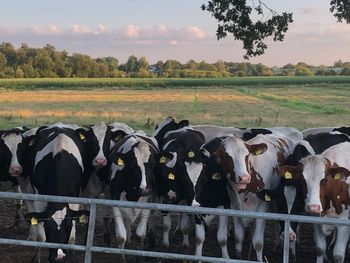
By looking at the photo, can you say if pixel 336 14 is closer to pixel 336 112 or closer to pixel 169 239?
pixel 169 239

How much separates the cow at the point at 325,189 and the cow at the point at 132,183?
2086mm

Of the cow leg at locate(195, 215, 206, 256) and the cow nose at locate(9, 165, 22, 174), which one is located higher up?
the cow nose at locate(9, 165, 22, 174)

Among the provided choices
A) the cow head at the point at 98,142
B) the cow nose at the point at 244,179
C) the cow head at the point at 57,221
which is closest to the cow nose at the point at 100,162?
the cow head at the point at 98,142

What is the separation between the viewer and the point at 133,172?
851 centimetres

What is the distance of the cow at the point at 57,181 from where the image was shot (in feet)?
24.9

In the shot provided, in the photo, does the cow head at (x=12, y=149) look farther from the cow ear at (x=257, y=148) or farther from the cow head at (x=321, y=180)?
the cow head at (x=321, y=180)

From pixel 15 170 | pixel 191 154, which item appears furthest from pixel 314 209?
pixel 15 170

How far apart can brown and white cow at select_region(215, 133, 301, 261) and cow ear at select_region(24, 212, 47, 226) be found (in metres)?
2.73

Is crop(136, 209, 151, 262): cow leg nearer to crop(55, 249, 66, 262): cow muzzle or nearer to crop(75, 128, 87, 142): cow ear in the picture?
crop(55, 249, 66, 262): cow muzzle

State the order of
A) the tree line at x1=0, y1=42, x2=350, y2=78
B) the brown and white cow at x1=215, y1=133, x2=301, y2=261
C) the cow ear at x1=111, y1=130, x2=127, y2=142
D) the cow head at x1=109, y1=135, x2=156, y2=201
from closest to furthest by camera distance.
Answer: the brown and white cow at x1=215, y1=133, x2=301, y2=261 → the cow head at x1=109, y1=135, x2=156, y2=201 → the cow ear at x1=111, y1=130, x2=127, y2=142 → the tree line at x1=0, y1=42, x2=350, y2=78

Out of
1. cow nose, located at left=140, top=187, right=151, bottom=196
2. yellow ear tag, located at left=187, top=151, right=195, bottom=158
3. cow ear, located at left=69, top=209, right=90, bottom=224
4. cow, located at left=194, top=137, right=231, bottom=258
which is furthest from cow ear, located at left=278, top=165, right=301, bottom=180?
cow ear, located at left=69, top=209, right=90, bottom=224

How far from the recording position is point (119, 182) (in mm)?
8641

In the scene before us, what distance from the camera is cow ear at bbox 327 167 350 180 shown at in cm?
752

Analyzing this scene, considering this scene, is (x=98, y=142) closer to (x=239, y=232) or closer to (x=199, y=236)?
(x=199, y=236)
